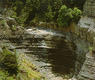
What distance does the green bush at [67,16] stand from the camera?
36.7 m

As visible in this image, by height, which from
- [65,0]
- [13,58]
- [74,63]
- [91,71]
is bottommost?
[74,63]

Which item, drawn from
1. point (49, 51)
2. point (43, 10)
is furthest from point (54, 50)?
point (43, 10)

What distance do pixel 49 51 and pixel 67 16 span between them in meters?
11.4

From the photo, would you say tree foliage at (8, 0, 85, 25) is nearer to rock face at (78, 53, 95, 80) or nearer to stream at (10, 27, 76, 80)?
stream at (10, 27, 76, 80)

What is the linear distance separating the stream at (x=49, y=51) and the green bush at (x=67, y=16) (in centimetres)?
308

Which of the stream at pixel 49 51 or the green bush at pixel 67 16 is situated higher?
the green bush at pixel 67 16

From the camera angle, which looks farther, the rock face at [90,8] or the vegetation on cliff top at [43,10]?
the vegetation on cliff top at [43,10]

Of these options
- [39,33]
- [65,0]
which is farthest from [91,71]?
[65,0]

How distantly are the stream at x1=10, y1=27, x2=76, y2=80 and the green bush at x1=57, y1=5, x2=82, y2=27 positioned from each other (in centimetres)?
308

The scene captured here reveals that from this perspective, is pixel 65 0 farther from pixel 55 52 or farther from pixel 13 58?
pixel 13 58

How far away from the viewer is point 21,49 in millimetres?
30078

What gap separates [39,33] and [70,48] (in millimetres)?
11622

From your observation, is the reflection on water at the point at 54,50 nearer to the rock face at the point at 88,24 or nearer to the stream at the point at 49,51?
the stream at the point at 49,51

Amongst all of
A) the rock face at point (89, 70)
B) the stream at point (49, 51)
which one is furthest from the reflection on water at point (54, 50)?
the rock face at point (89, 70)
